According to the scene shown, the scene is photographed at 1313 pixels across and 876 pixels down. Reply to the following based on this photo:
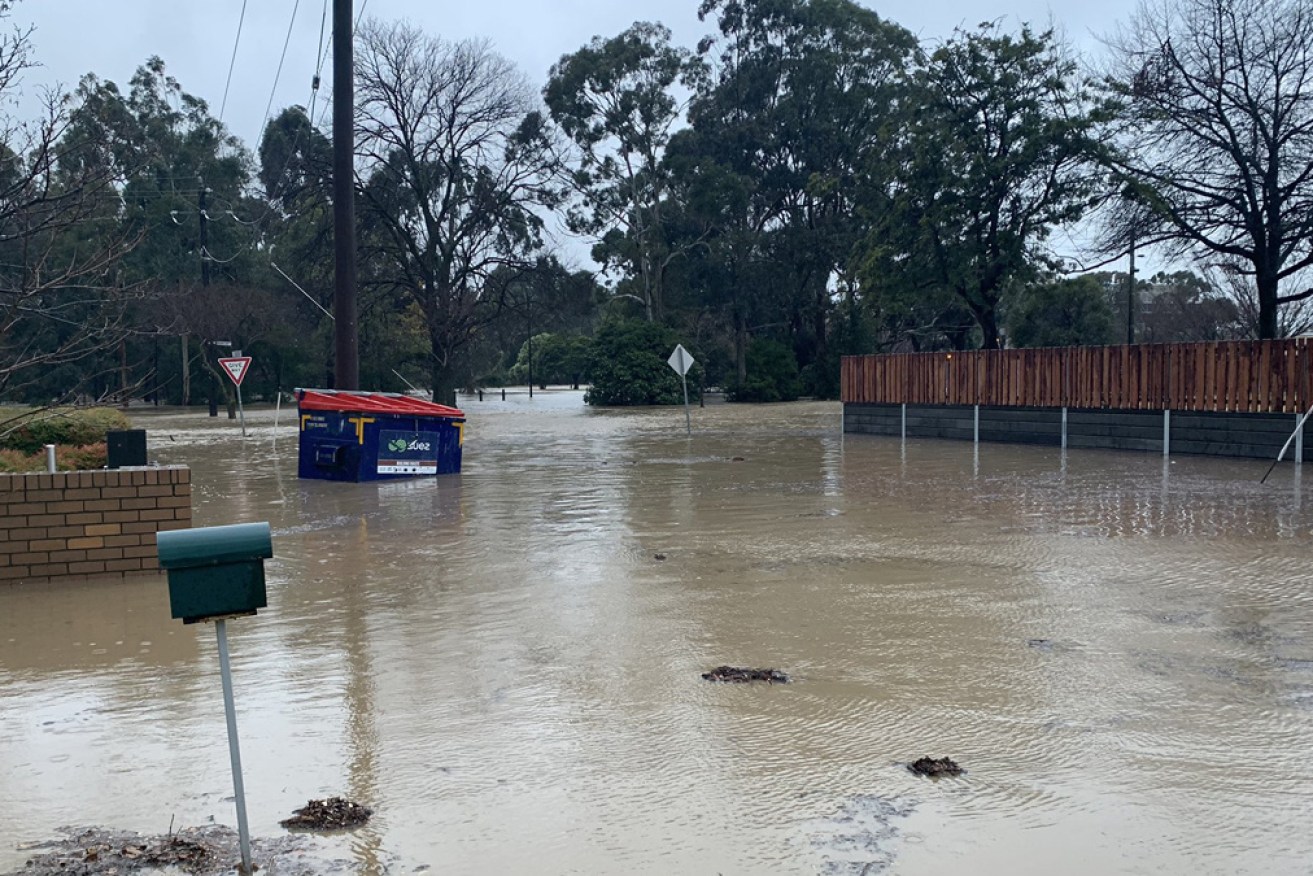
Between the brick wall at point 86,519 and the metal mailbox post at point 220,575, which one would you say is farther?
the brick wall at point 86,519

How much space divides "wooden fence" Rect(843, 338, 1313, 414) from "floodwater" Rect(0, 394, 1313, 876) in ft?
27.6

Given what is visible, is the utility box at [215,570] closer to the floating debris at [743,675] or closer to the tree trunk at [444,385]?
the floating debris at [743,675]

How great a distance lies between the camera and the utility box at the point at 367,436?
1828 cm

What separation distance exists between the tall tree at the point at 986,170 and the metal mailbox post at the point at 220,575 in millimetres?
32009

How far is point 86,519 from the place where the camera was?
959 cm

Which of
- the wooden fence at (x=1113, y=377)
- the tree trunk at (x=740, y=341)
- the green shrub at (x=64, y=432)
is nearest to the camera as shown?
the green shrub at (x=64, y=432)

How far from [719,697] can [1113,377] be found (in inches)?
768

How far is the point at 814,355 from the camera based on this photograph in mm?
62719

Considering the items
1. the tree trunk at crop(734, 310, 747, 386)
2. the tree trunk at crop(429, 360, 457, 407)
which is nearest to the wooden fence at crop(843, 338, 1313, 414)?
the tree trunk at crop(429, 360, 457, 407)

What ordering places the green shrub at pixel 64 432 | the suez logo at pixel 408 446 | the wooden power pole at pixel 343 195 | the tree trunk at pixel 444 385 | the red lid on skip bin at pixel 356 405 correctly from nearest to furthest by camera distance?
the green shrub at pixel 64 432 → the red lid on skip bin at pixel 356 405 → the wooden power pole at pixel 343 195 → the suez logo at pixel 408 446 → the tree trunk at pixel 444 385

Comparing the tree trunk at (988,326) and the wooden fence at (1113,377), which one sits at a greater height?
the tree trunk at (988,326)

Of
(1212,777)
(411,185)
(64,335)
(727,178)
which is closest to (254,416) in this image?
(411,185)

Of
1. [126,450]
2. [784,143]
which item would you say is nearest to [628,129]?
[784,143]

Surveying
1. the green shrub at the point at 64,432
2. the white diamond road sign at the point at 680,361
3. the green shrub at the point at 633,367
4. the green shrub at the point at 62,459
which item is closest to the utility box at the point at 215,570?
the green shrub at the point at 62,459
